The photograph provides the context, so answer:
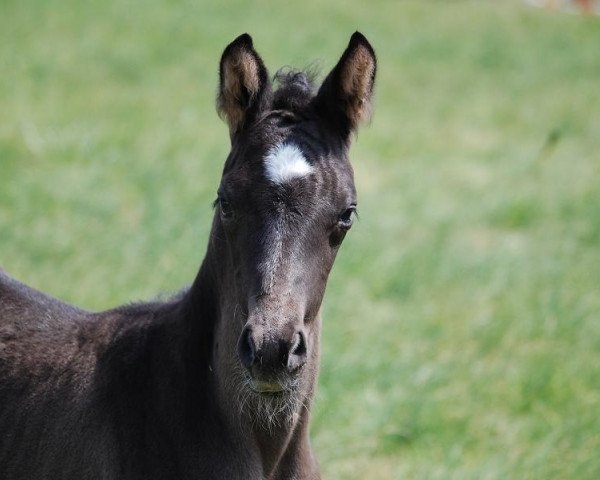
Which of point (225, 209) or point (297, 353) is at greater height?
point (225, 209)

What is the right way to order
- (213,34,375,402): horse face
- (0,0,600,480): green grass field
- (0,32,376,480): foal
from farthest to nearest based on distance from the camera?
(0,0,600,480): green grass field → (0,32,376,480): foal → (213,34,375,402): horse face

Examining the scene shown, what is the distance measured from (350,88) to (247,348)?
126 centimetres

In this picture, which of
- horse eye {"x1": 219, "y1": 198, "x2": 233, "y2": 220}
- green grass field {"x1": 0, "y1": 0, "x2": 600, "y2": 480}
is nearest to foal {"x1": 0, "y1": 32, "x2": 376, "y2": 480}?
horse eye {"x1": 219, "y1": 198, "x2": 233, "y2": 220}

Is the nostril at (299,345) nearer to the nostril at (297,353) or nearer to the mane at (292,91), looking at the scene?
the nostril at (297,353)

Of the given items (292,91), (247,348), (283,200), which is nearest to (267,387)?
(247,348)

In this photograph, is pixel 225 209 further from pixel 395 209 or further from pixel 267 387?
pixel 395 209

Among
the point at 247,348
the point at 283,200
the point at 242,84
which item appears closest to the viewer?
the point at 247,348

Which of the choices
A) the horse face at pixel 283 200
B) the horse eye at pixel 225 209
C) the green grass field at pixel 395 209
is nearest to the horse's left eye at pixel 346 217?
the horse face at pixel 283 200

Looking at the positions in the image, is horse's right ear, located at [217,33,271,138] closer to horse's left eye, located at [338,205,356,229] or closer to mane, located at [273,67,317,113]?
mane, located at [273,67,317,113]

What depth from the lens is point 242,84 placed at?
3.92 meters


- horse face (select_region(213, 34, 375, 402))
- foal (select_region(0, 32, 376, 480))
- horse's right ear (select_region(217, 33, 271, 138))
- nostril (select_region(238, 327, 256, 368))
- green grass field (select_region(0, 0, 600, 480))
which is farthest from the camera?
green grass field (select_region(0, 0, 600, 480))

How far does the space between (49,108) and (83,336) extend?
34.0 ft

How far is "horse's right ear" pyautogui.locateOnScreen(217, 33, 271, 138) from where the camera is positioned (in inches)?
151

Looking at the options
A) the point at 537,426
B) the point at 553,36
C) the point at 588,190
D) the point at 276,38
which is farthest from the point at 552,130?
the point at 537,426
